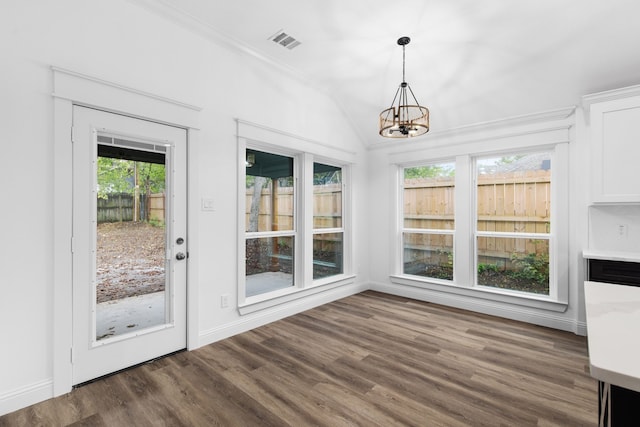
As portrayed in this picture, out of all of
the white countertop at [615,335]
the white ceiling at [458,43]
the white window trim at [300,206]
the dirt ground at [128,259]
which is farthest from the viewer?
the white window trim at [300,206]

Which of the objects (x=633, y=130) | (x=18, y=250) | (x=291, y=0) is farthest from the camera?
(x=633, y=130)

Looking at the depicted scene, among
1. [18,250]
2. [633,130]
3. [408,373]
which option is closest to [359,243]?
[408,373]

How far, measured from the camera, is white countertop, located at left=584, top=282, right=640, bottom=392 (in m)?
0.72

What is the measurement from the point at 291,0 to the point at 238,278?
2631mm

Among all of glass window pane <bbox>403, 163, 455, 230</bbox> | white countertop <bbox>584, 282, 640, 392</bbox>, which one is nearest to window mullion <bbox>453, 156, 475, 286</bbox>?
glass window pane <bbox>403, 163, 455, 230</bbox>

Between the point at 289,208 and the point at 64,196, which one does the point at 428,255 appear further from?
the point at 64,196

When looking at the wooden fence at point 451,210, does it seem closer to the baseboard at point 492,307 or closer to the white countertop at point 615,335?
the baseboard at point 492,307

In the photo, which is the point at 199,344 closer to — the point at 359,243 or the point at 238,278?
the point at 238,278

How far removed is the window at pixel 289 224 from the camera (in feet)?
11.6

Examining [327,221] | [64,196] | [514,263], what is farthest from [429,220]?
[64,196]

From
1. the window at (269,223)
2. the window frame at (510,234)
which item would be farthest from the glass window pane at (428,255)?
the window at (269,223)

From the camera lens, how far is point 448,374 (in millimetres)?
2441

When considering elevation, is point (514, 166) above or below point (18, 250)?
above

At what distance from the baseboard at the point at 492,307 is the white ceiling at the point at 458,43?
7.62 ft
